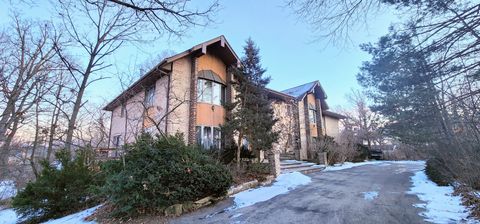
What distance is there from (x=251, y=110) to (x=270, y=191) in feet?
12.7

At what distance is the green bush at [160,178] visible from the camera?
6016 millimetres

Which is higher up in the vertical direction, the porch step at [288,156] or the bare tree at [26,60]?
the bare tree at [26,60]

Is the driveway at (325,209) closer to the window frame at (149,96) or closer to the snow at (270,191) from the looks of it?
the snow at (270,191)

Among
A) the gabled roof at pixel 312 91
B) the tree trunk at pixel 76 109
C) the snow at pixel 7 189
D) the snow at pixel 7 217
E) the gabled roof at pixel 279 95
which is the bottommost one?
the snow at pixel 7 217

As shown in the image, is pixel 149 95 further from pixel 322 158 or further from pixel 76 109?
pixel 322 158

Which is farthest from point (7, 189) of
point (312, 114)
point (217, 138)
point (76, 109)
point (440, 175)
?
point (312, 114)

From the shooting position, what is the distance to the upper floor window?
13.0 metres

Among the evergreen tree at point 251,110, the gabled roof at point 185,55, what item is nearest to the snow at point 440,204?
the evergreen tree at point 251,110

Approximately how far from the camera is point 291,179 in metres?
10.1

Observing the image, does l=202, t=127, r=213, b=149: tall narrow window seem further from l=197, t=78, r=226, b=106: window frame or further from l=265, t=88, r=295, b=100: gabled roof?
l=265, t=88, r=295, b=100: gabled roof

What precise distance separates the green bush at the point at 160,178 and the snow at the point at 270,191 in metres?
0.74

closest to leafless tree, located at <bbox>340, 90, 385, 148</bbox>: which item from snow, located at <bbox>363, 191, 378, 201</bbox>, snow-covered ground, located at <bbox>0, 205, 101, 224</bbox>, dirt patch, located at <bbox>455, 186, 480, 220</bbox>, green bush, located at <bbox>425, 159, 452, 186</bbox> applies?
green bush, located at <bbox>425, 159, 452, 186</bbox>

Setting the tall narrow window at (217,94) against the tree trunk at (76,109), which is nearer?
the tree trunk at (76,109)

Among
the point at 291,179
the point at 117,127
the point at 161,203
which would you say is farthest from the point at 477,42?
the point at 117,127
